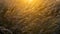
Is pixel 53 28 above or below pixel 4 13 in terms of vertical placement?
below

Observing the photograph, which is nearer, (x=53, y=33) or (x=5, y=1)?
(x=53, y=33)

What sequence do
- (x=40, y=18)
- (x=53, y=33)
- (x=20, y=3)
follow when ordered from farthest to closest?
(x=20, y=3) → (x=40, y=18) → (x=53, y=33)

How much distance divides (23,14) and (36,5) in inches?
14.6

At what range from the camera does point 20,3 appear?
18.5 feet

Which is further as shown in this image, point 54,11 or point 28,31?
point 54,11

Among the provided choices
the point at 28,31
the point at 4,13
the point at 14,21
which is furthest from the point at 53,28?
the point at 4,13

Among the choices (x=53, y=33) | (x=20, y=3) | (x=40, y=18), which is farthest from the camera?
(x=20, y=3)

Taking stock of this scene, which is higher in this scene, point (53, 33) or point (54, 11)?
point (54, 11)

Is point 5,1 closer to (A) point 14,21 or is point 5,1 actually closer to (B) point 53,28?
(A) point 14,21

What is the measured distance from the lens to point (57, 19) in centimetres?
505

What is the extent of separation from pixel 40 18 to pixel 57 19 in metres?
0.35

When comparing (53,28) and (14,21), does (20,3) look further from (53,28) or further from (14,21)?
(53,28)

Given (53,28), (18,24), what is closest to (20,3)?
(18,24)

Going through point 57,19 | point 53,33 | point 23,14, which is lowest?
point 53,33
